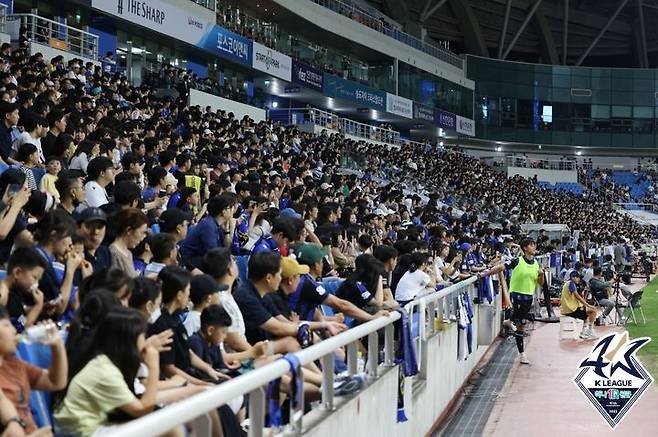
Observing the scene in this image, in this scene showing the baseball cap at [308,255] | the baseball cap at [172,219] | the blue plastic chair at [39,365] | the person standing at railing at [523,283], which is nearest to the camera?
the blue plastic chair at [39,365]

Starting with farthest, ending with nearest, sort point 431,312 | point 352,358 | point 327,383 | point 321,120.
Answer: point 321,120 → point 431,312 → point 352,358 → point 327,383

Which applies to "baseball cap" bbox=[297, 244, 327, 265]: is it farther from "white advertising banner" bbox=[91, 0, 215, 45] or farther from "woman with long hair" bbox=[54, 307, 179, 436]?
"white advertising banner" bbox=[91, 0, 215, 45]

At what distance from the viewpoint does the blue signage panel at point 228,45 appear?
3253 cm

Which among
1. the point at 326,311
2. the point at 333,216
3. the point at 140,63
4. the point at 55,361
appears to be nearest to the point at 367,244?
the point at 333,216

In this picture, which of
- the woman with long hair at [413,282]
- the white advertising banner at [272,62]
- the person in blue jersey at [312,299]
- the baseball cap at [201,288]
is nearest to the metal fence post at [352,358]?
the person in blue jersey at [312,299]

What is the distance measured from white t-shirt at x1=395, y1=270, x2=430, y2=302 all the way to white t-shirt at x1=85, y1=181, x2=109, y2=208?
312 centimetres

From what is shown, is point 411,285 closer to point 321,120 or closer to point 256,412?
point 256,412

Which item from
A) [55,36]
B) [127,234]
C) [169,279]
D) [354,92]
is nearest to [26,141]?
[127,234]

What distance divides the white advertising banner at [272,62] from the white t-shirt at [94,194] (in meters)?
28.3

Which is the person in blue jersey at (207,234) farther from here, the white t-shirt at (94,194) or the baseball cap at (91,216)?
the baseball cap at (91,216)

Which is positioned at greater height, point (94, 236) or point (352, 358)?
point (94, 236)

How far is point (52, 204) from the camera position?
7141 mm

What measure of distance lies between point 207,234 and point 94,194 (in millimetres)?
1107

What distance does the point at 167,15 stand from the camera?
29656mm
